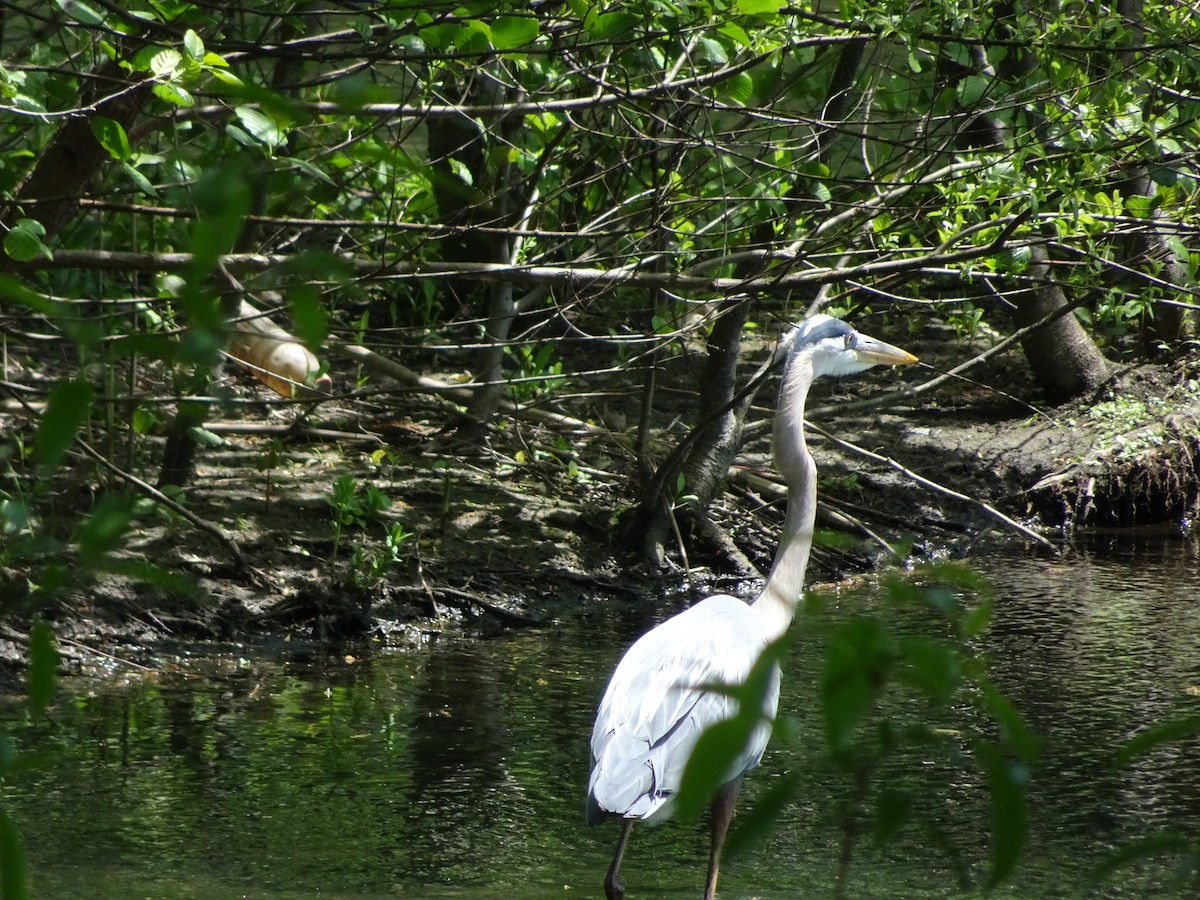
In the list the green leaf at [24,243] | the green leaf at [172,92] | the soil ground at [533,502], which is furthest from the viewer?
the soil ground at [533,502]

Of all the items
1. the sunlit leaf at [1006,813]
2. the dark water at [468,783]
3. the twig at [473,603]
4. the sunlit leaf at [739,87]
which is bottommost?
the dark water at [468,783]

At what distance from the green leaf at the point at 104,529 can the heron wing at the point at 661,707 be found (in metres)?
2.69

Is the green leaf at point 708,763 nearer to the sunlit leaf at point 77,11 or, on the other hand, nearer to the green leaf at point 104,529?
the green leaf at point 104,529

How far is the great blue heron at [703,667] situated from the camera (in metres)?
4.05

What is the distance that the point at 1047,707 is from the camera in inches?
231

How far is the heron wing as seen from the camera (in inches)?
159

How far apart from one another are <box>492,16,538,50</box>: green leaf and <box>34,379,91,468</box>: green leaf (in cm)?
297

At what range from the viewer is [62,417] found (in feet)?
3.64

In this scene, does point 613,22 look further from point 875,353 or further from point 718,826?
point 718,826

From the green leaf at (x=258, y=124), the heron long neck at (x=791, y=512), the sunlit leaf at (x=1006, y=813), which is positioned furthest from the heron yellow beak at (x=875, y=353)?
the sunlit leaf at (x=1006, y=813)

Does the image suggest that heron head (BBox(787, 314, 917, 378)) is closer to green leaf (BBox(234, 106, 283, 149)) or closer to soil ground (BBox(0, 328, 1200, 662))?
soil ground (BBox(0, 328, 1200, 662))

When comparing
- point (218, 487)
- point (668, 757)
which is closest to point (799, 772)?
point (668, 757)

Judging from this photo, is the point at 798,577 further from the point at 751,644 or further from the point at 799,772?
the point at 799,772

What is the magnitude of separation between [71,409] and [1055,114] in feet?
17.1
